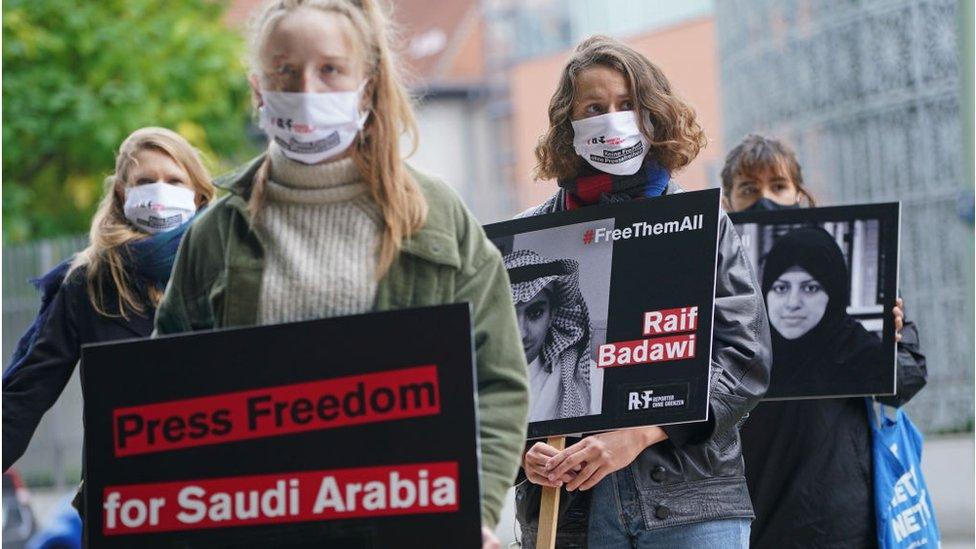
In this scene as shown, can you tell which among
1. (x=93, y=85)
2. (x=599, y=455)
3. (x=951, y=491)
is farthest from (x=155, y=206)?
(x=93, y=85)

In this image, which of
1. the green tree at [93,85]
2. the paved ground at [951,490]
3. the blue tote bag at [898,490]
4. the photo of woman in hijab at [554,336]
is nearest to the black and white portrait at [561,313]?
the photo of woman in hijab at [554,336]

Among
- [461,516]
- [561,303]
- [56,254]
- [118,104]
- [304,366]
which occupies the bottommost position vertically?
[461,516]

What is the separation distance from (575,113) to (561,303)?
0.55 meters

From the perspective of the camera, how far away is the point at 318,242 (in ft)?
9.31

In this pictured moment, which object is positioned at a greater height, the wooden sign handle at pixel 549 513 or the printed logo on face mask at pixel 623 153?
the printed logo on face mask at pixel 623 153

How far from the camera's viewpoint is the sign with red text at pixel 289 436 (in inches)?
106

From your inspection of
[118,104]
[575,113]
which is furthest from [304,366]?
[118,104]

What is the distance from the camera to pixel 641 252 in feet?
12.6

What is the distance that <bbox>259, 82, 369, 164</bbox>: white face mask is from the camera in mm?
2795

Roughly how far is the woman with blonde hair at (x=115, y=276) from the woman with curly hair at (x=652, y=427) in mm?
1105

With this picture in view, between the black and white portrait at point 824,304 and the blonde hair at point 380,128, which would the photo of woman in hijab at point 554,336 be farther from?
the black and white portrait at point 824,304

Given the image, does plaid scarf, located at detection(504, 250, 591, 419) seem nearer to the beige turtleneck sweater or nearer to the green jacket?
the green jacket

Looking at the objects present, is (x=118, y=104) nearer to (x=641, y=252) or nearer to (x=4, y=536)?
(x=4, y=536)

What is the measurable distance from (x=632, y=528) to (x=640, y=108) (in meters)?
1.08
